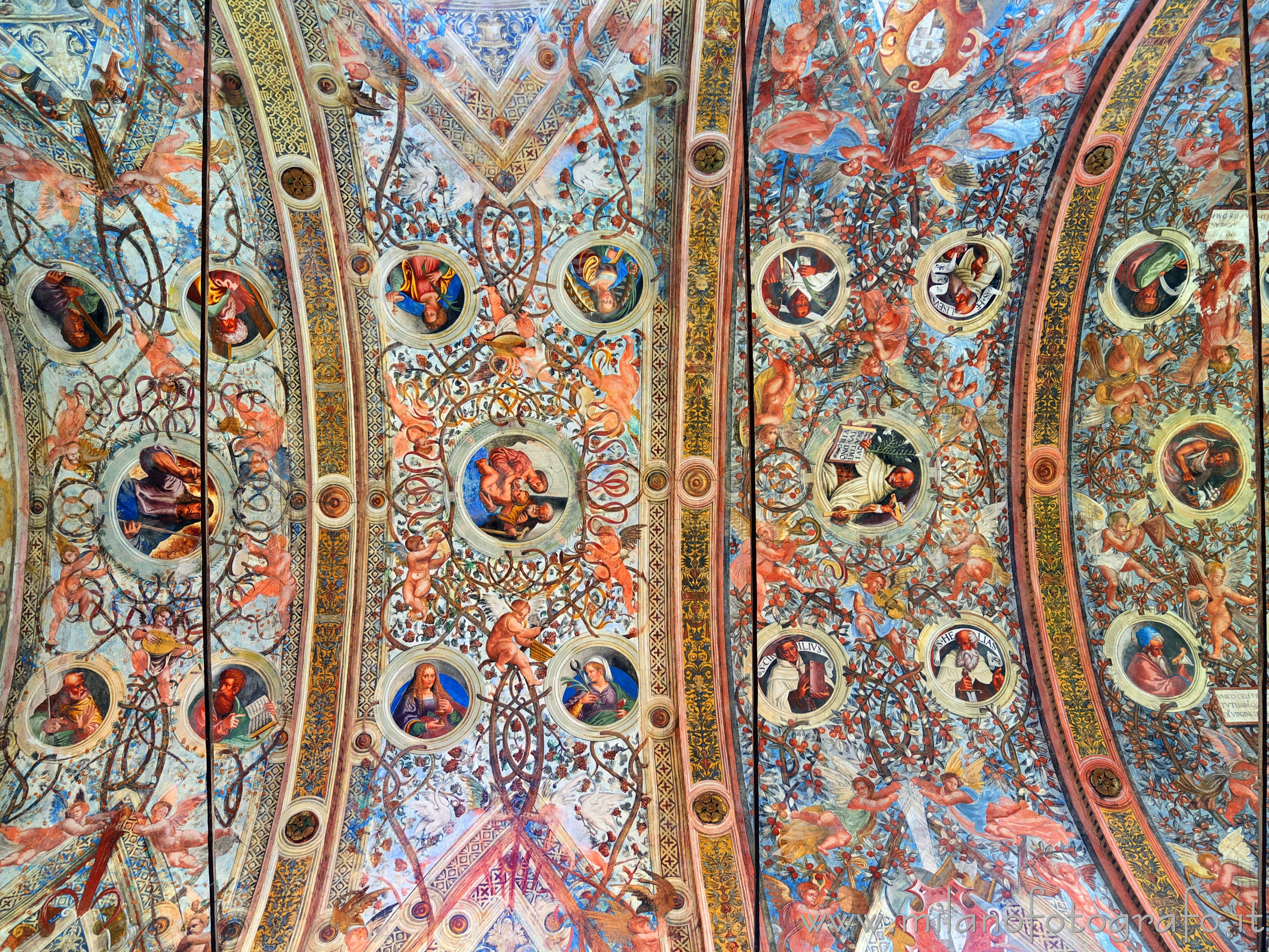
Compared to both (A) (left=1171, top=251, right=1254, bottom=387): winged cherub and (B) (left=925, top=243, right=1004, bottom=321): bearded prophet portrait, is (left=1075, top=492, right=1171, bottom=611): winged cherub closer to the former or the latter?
(A) (left=1171, top=251, right=1254, bottom=387): winged cherub

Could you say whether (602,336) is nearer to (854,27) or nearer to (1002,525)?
(854,27)

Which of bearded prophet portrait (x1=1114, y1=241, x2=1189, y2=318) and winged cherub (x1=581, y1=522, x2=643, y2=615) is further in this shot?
winged cherub (x1=581, y1=522, x2=643, y2=615)

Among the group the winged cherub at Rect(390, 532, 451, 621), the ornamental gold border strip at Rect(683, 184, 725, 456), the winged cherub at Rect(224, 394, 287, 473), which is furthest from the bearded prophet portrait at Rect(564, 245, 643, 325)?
the winged cherub at Rect(224, 394, 287, 473)

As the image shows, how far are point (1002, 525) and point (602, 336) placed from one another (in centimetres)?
585

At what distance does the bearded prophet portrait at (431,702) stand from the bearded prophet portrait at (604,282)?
196 inches

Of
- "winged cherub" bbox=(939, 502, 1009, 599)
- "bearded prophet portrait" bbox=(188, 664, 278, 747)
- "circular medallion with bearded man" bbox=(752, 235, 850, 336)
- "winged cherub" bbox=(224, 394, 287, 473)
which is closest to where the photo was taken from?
"bearded prophet portrait" bbox=(188, 664, 278, 747)

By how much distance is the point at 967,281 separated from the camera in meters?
10.3

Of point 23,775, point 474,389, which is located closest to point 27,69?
point 474,389

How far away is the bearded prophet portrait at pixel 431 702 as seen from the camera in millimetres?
10398

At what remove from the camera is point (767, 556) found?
10.7 meters

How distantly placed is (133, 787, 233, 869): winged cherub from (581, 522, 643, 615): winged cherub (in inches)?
215

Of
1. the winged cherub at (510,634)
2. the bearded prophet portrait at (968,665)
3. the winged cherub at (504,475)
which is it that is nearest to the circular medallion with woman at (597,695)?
the winged cherub at (510,634)

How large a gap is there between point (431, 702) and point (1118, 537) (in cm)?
901

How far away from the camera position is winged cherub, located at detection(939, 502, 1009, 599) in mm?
10711
